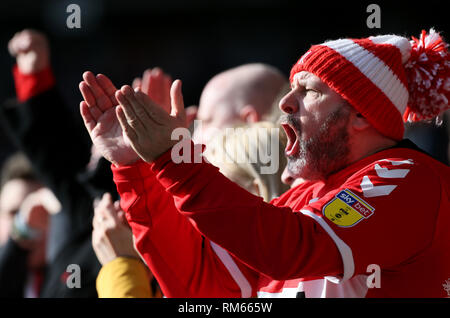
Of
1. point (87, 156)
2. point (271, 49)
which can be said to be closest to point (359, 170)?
point (87, 156)

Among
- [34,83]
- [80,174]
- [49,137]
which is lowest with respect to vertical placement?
[80,174]

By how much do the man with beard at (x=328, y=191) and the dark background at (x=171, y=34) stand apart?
632 cm

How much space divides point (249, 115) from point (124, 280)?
3.49ft

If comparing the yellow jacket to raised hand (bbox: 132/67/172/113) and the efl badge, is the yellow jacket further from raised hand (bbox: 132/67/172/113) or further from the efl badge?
the efl badge

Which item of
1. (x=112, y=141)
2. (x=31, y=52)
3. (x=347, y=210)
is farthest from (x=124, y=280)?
(x=31, y=52)

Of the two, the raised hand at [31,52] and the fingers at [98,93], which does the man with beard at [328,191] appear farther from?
the raised hand at [31,52]

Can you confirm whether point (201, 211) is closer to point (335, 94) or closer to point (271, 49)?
point (335, 94)

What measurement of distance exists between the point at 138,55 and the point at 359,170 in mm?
8071

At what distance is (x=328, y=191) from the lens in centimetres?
206

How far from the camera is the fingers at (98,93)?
2.04 meters

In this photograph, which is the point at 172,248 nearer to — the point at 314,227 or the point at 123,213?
A: the point at 123,213

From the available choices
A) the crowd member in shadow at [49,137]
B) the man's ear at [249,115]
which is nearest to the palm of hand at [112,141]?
the man's ear at [249,115]

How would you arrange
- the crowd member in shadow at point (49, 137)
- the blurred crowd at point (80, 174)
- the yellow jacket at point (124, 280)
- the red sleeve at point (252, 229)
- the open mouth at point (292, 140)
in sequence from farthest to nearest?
the crowd member in shadow at point (49, 137), the blurred crowd at point (80, 174), the yellow jacket at point (124, 280), the open mouth at point (292, 140), the red sleeve at point (252, 229)

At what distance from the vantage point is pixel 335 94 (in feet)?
6.73
